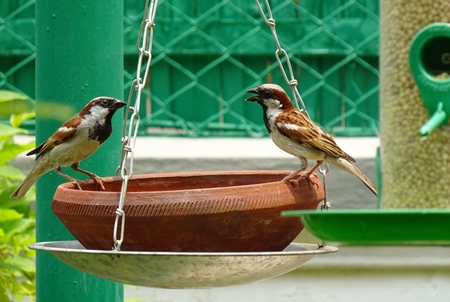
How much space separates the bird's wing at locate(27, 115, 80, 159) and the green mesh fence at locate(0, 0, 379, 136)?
1923mm

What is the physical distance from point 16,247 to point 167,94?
200 cm

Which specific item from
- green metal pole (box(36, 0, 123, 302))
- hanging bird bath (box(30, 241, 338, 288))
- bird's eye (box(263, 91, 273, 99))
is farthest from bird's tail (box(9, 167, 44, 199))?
hanging bird bath (box(30, 241, 338, 288))

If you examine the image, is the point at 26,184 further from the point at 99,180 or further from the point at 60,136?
the point at 99,180

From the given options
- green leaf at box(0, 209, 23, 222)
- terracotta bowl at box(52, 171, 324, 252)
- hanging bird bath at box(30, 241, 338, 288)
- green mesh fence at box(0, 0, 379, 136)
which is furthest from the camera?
green mesh fence at box(0, 0, 379, 136)

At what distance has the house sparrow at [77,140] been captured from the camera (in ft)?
9.86

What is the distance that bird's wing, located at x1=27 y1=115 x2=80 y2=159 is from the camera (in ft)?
10.1

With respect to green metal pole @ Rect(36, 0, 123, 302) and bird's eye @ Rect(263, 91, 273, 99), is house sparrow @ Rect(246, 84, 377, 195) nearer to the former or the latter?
bird's eye @ Rect(263, 91, 273, 99)

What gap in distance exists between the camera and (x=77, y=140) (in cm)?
322

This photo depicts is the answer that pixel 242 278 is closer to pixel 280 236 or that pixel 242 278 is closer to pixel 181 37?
pixel 280 236

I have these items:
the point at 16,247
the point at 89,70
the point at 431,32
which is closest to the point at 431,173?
the point at 431,32

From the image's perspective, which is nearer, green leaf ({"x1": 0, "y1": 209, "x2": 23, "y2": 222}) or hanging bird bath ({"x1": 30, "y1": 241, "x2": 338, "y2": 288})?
hanging bird bath ({"x1": 30, "y1": 241, "x2": 338, "y2": 288})

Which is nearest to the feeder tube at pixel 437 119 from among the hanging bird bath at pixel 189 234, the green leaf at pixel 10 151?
the hanging bird bath at pixel 189 234

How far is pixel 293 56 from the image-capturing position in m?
5.27

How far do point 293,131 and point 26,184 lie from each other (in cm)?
106
